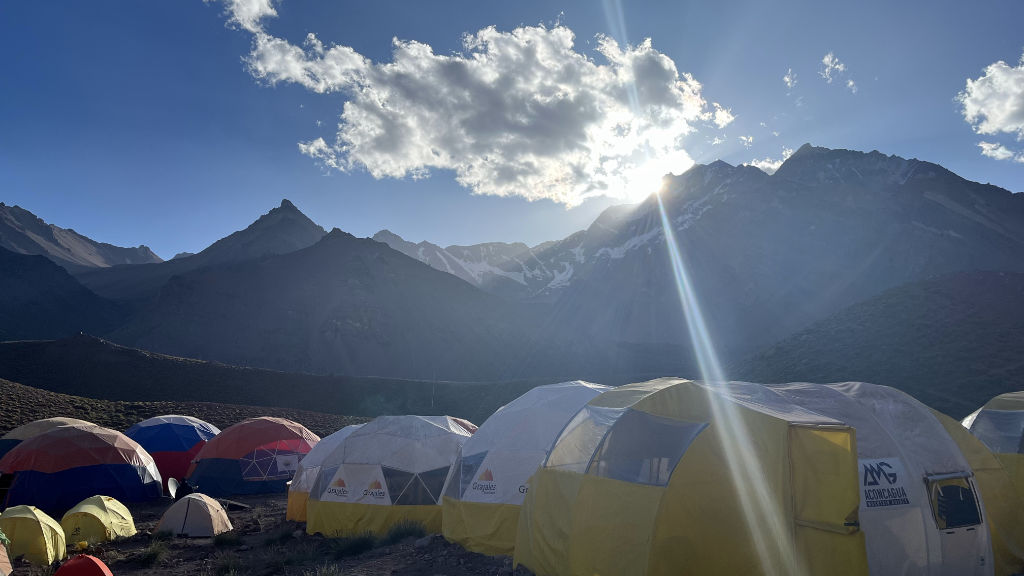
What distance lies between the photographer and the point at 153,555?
1236 cm

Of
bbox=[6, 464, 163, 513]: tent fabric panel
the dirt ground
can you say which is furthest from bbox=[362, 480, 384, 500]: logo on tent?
bbox=[6, 464, 163, 513]: tent fabric panel

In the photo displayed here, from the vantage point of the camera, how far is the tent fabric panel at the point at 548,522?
7.91 metres

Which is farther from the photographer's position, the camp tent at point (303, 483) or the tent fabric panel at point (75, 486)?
the tent fabric panel at point (75, 486)

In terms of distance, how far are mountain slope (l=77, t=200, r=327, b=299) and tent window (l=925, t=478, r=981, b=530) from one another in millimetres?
125061

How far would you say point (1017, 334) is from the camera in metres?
35.4

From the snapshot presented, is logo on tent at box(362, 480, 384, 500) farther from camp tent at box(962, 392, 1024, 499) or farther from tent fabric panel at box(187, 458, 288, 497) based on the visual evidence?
camp tent at box(962, 392, 1024, 499)

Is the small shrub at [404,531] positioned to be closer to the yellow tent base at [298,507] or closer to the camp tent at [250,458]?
the yellow tent base at [298,507]

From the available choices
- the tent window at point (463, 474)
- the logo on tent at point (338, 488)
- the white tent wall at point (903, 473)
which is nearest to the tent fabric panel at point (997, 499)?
the white tent wall at point (903, 473)

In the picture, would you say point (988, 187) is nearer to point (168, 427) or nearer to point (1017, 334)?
point (1017, 334)

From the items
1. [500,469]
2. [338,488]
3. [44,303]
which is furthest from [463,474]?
[44,303]

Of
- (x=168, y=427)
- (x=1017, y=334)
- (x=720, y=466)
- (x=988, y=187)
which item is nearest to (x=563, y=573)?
(x=720, y=466)

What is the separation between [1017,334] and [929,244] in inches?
2501

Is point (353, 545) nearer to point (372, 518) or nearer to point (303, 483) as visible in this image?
point (372, 518)

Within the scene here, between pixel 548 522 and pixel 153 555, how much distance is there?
9.45 m
